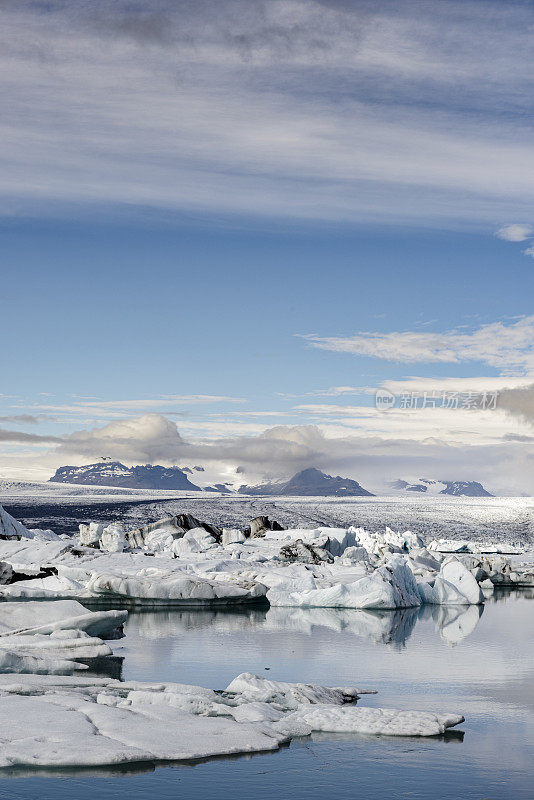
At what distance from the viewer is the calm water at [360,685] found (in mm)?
4820

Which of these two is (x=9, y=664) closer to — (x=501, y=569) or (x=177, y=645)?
(x=177, y=645)

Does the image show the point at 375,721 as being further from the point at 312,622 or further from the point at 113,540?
the point at 113,540

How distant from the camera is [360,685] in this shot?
26.5ft

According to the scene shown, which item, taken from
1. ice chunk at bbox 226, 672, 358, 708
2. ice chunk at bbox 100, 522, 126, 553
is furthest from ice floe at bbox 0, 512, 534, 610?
ice chunk at bbox 226, 672, 358, 708

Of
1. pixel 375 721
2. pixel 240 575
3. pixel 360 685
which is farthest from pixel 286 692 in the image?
pixel 240 575

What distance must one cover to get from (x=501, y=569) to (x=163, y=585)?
39.0 ft

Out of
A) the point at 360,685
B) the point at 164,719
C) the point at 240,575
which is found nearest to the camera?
the point at 164,719

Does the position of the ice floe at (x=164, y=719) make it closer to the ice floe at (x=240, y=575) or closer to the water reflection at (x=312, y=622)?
the water reflection at (x=312, y=622)

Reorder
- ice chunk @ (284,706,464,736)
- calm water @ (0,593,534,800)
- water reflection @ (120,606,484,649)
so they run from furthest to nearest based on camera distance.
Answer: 1. water reflection @ (120,606,484,649)
2. ice chunk @ (284,706,464,736)
3. calm water @ (0,593,534,800)

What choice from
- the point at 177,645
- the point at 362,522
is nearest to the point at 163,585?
the point at 177,645

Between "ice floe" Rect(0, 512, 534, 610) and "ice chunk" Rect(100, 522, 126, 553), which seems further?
"ice chunk" Rect(100, 522, 126, 553)

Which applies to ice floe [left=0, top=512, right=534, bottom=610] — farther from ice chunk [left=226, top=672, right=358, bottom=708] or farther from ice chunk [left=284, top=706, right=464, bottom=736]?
ice chunk [left=284, top=706, right=464, bottom=736]

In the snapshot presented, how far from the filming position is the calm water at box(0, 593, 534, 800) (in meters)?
4.82

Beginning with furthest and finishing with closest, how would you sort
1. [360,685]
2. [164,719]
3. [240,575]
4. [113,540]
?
1. [113,540]
2. [240,575]
3. [360,685]
4. [164,719]
